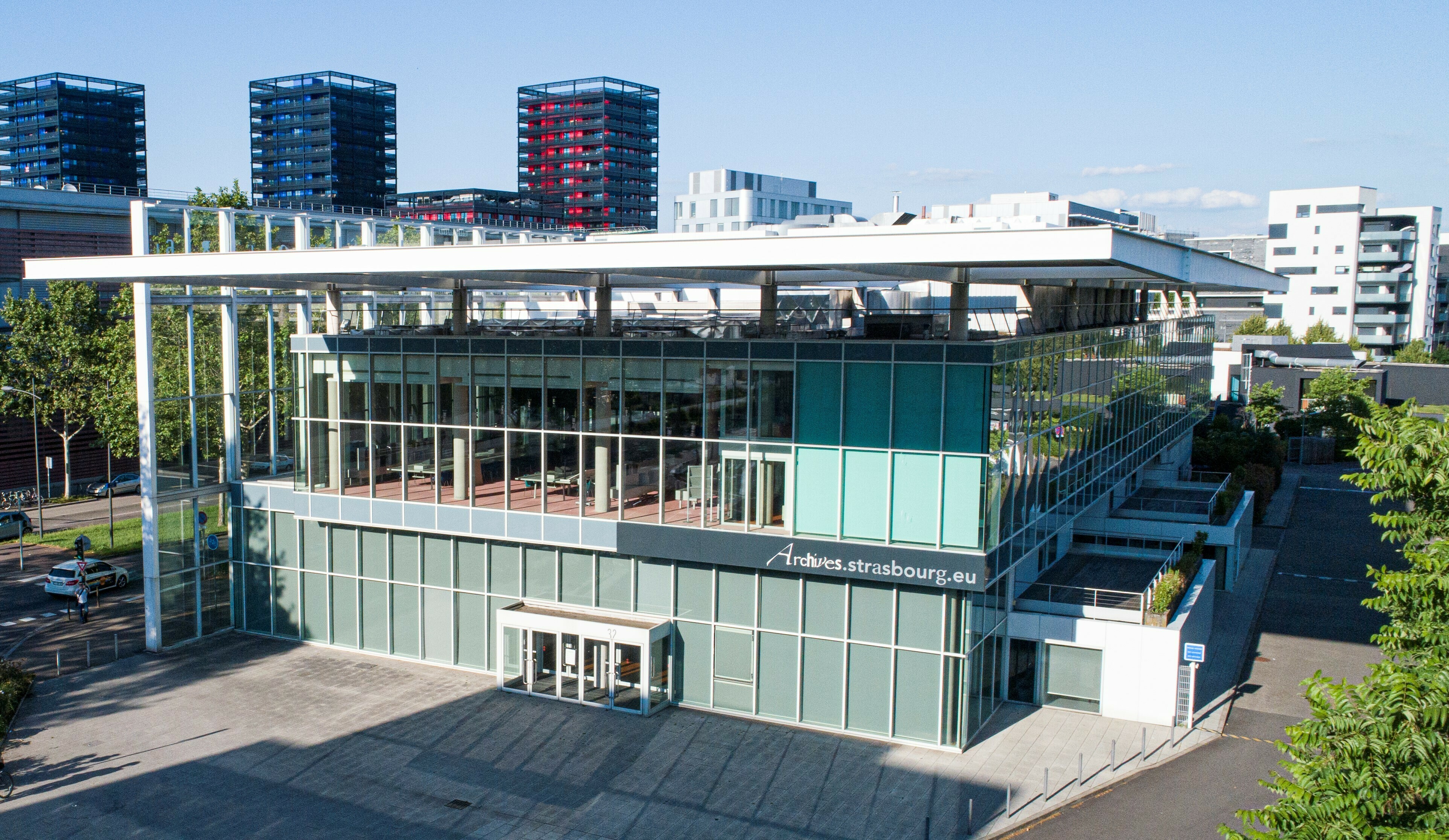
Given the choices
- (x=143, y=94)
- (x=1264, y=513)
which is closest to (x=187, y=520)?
(x=1264, y=513)

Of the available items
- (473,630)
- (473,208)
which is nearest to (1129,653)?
(473,630)

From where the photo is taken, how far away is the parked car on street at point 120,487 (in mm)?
47719

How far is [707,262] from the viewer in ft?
59.6

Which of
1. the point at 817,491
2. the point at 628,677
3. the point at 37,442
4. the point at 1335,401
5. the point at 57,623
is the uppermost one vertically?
the point at 817,491

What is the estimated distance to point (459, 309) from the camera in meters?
25.8

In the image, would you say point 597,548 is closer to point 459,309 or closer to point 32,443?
point 459,309

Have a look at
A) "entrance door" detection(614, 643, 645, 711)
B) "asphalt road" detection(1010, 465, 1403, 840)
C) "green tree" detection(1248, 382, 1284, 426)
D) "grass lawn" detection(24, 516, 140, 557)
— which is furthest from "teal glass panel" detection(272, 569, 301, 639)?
"green tree" detection(1248, 382, 1284, 426)

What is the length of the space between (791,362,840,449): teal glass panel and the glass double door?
5675 mm

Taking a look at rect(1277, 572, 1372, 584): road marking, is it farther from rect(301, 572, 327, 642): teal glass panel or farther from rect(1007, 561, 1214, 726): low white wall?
rect(301, 572, 327, 642): teal glass panel

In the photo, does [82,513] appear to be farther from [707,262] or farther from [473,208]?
[473,208]

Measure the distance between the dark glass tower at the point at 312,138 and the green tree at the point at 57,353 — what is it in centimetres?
8954

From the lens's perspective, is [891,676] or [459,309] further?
[459,309]

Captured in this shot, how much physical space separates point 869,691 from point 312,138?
127238mm

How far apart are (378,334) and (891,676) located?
46.1 ft
